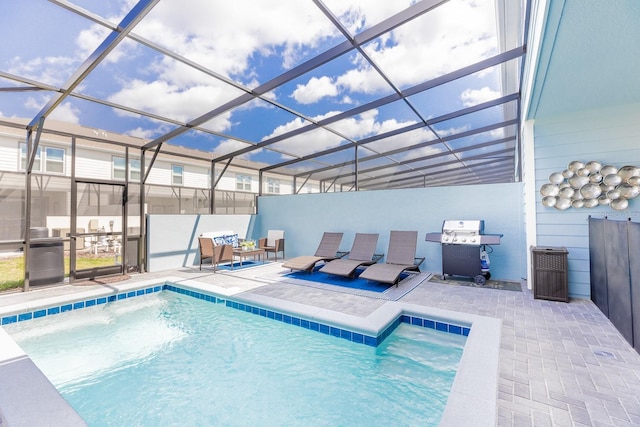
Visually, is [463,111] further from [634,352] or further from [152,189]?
[152,189]

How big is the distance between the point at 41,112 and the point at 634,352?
8.86m

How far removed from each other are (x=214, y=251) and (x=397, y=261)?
4.40 m

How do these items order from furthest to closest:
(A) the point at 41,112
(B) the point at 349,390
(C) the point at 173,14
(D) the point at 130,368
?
(A) the point at 41,112 → (C) the point at 173,14 → (D) the point at 130,368 → (B) the point at 349,390

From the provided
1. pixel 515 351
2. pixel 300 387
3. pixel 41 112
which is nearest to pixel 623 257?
pixel 515 351

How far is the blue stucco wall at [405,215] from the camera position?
20.5ft

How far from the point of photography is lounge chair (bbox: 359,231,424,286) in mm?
5648

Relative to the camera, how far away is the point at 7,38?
11.0 feet

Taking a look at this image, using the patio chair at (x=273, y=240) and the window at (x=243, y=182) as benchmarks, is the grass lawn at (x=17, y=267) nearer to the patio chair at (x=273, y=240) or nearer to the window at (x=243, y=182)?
the patio chair at (x=273, y=240)

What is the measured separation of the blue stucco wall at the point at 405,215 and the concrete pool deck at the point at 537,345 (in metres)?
1.32

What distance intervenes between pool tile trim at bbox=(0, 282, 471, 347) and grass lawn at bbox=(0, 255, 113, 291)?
5.15ft

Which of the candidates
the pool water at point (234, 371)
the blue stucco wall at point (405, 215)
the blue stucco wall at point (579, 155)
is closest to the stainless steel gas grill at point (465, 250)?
the blue stucco wall at point (405, 215)

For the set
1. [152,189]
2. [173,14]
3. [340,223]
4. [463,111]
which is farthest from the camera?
[340,223]

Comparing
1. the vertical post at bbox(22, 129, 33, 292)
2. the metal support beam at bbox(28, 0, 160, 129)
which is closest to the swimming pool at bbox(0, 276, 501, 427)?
the vertical post at bbox(22, 129, 33, 292)

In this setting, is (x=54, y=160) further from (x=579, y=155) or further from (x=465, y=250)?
(x=579, y=155)
